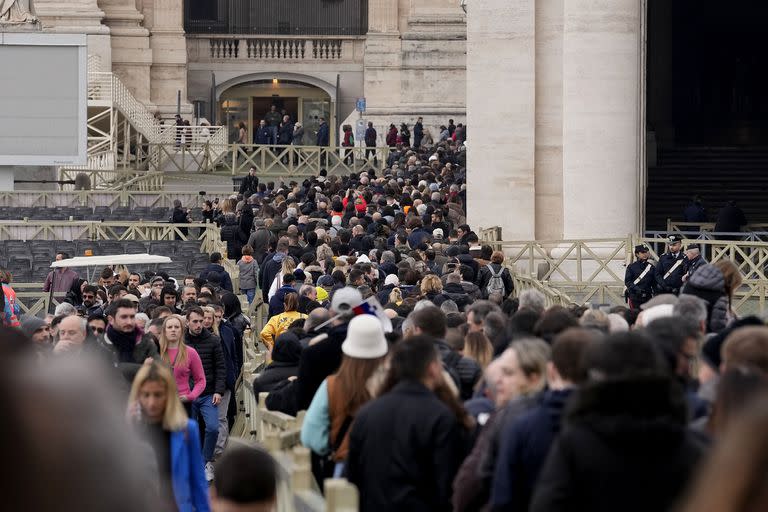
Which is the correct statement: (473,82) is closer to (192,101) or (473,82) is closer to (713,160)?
(713,160)

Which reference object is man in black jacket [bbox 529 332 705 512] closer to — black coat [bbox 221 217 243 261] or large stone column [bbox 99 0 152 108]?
black coat [bbox 221 217 243 261]

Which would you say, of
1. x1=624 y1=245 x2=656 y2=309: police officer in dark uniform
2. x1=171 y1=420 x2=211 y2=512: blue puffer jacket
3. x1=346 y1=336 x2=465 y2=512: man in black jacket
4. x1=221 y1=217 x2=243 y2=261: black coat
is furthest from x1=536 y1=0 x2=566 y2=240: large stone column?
x1=346 y1=336 x2=465 y2=512: man in black jacket

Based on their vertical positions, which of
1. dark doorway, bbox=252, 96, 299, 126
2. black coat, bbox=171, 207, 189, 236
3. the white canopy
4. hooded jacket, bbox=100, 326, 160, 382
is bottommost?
hooded jacket, bbox=100, 326, 160, 382

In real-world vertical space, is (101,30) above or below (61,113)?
above

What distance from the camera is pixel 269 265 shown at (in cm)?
2328

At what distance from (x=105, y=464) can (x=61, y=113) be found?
40.0 m

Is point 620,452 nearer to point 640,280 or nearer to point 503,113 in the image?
point 640,280

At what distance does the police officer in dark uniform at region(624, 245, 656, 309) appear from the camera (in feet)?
71.2

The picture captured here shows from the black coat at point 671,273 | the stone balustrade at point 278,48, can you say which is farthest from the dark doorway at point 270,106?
the black coat at point 671,273

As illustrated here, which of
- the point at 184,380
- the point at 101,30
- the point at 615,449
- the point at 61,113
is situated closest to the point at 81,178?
the point at 61,113

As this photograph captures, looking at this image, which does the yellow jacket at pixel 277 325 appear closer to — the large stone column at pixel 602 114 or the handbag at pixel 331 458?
the handbag at pixel 331 458

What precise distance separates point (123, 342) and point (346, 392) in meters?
4.06

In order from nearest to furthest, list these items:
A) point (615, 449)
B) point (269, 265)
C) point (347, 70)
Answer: point (615, 449)
point (269, 265)
point (347, 70)

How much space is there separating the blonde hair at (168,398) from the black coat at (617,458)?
311 cm
